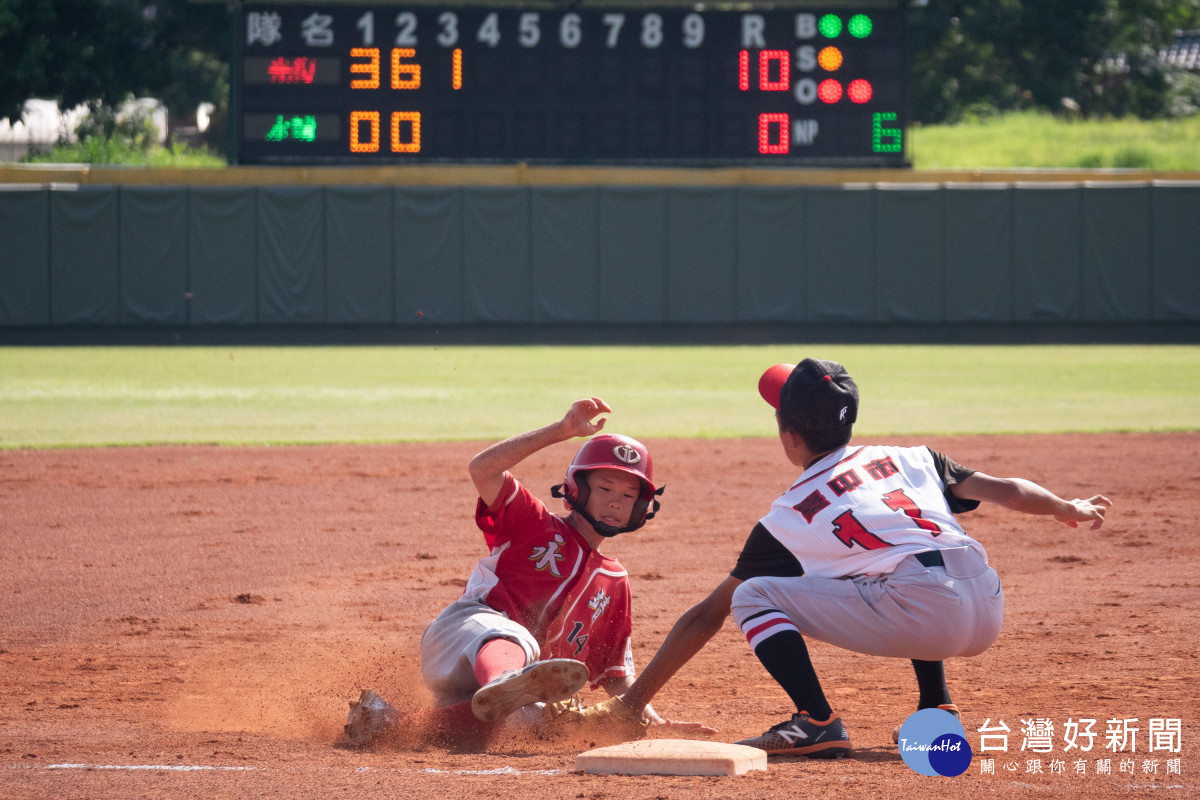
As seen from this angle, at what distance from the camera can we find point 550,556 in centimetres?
374

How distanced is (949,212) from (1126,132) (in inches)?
489

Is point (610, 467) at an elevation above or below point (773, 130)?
below

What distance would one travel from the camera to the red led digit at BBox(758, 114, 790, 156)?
17.4 metres

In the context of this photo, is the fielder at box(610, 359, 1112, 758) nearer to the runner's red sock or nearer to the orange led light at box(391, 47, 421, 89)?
the runner's red sock

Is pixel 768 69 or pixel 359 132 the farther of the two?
pixel 768 69

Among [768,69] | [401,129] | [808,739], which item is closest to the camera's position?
[808,739]

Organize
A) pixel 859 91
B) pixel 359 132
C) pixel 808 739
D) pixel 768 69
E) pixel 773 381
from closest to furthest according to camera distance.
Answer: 1. pixel 808 739
2. pixel 773 381
3. pixel 359 132
4. pixel 768 69
5. pixel 859 91

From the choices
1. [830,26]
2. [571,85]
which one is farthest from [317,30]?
[830,26]

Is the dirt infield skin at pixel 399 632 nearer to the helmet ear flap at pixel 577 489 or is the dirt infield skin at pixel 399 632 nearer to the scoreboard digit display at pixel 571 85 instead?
the helmet ear flap at pixel 577 489

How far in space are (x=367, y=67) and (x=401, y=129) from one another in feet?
2.96

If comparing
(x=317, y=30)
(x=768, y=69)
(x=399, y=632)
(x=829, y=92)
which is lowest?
(x=399, y=632)

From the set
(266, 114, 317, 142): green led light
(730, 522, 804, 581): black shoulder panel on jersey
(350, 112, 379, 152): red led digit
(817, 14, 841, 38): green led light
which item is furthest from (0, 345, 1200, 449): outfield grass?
(730, 522, 804, 581): black shoulder panel on jersey

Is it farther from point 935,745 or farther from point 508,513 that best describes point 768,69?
point 935,745

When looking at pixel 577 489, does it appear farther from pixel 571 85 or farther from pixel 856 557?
Answer: pixel 571 85
